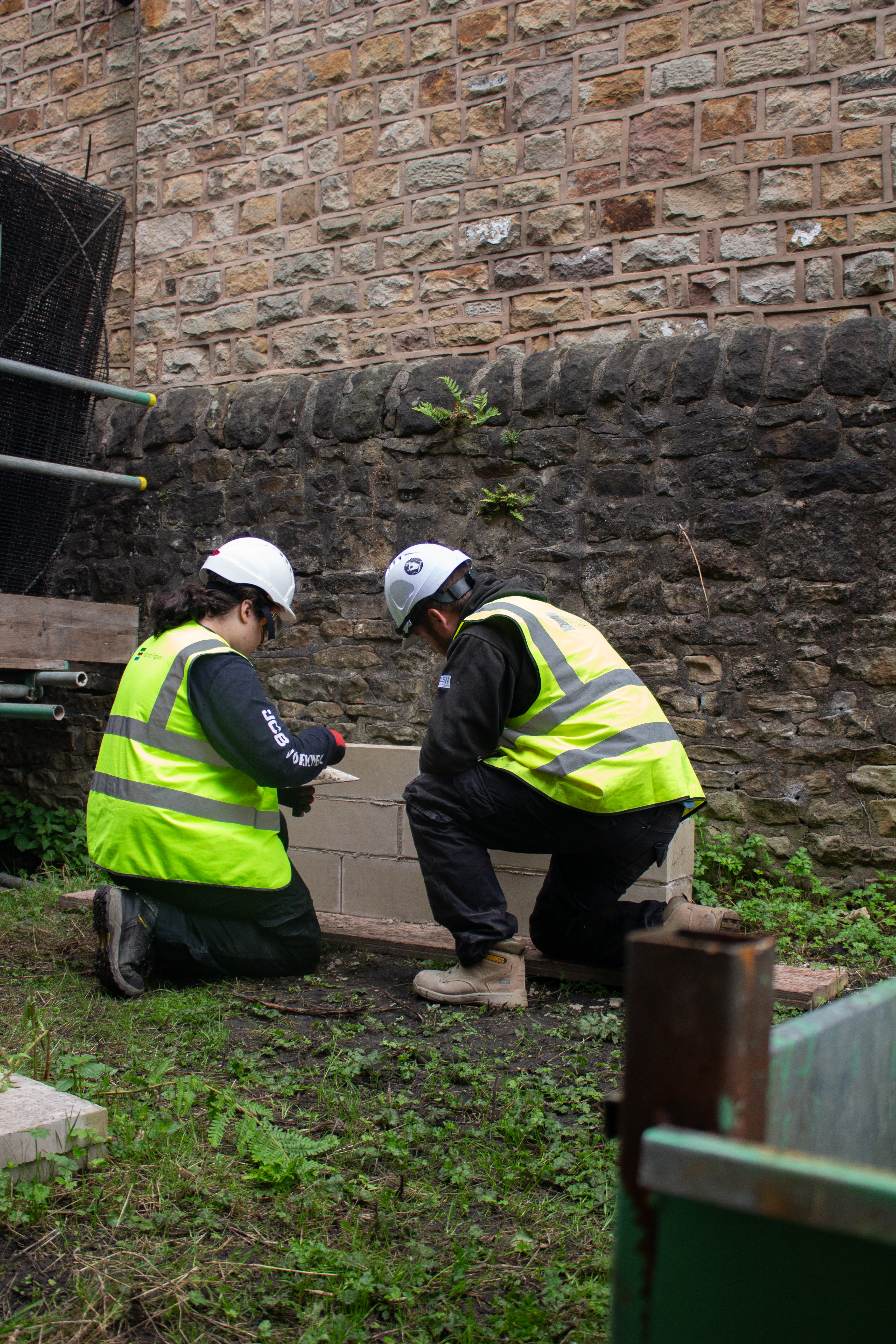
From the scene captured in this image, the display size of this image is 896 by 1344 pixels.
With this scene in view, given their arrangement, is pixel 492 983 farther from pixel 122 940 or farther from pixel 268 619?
pixel 268 619

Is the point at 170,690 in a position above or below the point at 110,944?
above

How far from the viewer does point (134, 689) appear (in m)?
3.60

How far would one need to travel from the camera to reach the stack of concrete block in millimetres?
4020

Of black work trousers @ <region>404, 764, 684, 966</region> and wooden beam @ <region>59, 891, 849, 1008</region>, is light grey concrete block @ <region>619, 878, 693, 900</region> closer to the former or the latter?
black work trousers @ <region>404, 764, 684, 966</region>

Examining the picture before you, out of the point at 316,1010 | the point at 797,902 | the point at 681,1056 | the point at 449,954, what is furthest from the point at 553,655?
the point at 681,1056

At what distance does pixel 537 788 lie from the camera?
3436 mm

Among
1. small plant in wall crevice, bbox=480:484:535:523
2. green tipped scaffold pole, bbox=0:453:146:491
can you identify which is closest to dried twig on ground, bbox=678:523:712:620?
small plant in wall crevice, bbox=480:484:535:523

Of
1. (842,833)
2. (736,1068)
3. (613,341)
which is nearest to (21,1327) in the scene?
(736,1068)

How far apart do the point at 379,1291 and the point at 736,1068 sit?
1351 mm

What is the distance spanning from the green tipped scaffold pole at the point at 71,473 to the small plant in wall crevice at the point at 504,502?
7.28ft

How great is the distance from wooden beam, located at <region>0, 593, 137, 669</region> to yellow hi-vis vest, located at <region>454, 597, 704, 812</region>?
10.0ft

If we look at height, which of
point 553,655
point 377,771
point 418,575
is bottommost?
point 377,771

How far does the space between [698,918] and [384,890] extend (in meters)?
1.35

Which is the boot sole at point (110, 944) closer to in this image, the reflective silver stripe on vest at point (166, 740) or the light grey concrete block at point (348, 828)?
the reflective silver stripe on vest at point (166, 740)
